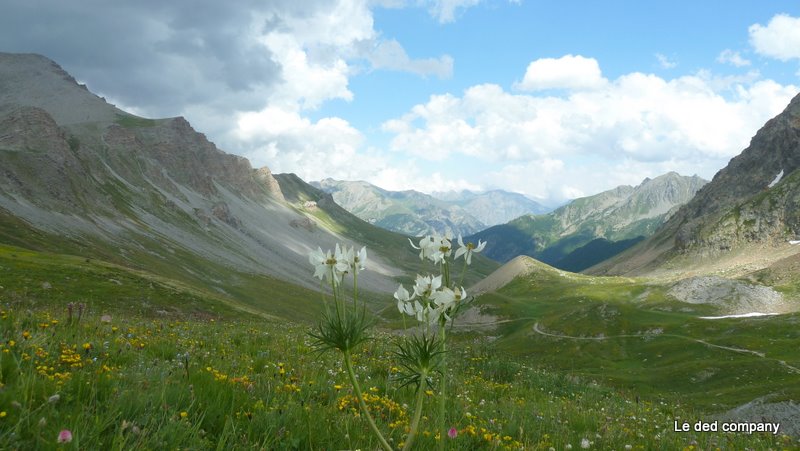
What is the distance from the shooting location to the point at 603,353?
231 ft

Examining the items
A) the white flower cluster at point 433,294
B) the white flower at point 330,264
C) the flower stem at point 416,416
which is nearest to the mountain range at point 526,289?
the white flower at point 330,264

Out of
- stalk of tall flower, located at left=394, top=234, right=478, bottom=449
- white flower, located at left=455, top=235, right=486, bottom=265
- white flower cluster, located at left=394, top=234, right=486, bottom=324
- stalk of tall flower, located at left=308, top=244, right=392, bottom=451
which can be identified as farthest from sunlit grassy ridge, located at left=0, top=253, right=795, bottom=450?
white flower, located at left=455, top=235, right=486, bottom=265

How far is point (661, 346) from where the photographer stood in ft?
218

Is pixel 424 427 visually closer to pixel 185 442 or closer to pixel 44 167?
pixel 185 442

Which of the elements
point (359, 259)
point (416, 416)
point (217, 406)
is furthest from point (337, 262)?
point (217, 406)

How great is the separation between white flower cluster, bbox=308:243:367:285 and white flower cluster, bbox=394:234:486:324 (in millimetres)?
565

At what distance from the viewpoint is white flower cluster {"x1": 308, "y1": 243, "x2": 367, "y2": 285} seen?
524cm

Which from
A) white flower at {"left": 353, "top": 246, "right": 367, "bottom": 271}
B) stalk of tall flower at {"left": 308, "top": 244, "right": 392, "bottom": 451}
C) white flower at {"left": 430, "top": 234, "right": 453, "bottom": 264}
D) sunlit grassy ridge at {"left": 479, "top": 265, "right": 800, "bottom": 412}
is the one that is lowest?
sunlit grassy ridge at {"left": 479, "top": 265, "right": 800, "bottom": 412}

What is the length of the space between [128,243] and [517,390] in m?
143

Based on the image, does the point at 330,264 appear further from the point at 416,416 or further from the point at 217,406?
the point at 217,406

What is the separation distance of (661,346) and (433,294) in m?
72.5

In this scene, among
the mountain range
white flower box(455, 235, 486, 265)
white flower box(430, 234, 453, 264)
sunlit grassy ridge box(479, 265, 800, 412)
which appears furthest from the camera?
the mountain range

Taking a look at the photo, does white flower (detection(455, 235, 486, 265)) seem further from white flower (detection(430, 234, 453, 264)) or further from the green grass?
the green grass

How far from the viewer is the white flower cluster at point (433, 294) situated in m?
4.88
